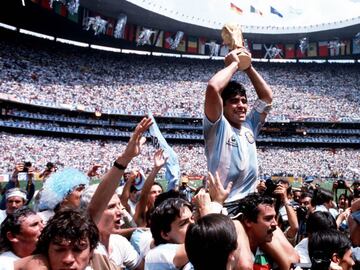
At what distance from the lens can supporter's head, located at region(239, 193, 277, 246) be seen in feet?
9.38

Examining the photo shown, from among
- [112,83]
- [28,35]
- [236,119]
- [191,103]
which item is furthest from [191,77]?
[236,119]

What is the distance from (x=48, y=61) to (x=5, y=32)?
5.42m

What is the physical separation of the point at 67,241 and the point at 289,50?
195ft

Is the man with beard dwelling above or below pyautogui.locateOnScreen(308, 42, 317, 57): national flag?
below

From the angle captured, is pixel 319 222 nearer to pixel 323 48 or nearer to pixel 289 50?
pixel 289 50

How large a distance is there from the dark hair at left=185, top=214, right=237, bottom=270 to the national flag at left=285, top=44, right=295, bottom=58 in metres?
59.1

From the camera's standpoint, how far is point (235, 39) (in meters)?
3.55

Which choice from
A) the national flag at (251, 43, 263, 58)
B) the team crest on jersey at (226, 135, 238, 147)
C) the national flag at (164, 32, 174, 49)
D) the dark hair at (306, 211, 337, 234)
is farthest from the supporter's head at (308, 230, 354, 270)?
the national flag at (251, 43, 263, 58)

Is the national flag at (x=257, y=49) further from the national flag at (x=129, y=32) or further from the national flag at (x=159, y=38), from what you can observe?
the national flag at (x=129, y=32)

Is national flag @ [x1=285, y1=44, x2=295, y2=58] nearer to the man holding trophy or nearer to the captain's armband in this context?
the captain's armband

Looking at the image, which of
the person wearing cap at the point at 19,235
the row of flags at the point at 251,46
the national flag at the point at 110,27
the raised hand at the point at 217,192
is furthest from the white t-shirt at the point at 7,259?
the national flag at the point at 110,27

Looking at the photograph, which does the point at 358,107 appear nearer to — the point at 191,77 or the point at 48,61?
the point at 191,77

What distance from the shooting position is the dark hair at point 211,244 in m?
Result: 2.05

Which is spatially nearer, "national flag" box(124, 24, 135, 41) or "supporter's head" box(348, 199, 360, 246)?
"supporter's head" box(348, 199, 360, 246)
